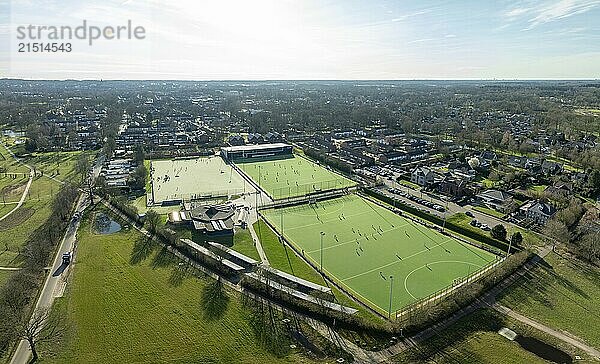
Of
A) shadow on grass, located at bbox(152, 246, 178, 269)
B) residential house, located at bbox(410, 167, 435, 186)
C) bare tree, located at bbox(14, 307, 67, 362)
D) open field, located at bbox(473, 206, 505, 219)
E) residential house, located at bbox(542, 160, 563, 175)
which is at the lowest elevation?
bare tree, located at bbox(14, 307, 67, 362)

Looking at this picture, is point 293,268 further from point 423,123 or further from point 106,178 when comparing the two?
point 423,123

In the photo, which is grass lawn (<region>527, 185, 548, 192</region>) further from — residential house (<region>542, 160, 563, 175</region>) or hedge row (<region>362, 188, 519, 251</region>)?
hedge row (<region>362, 188, 519, 251</region>)

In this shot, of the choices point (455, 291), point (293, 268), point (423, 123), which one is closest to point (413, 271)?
point (455, 291)

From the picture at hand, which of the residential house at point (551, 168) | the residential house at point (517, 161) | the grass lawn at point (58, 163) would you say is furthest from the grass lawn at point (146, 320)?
the residential house at point (517, 161)

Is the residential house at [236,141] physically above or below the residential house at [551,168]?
above

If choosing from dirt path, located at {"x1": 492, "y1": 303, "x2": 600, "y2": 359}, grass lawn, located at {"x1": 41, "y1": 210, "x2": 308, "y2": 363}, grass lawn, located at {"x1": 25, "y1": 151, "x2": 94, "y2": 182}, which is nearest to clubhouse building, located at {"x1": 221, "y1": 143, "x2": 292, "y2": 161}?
grass lawn, located at {"x1": 25, "y1": 151, "x2": 94, "y2": 182}

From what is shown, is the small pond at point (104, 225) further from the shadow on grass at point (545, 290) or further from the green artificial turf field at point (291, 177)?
the shadow on grass at point (545, 290)
